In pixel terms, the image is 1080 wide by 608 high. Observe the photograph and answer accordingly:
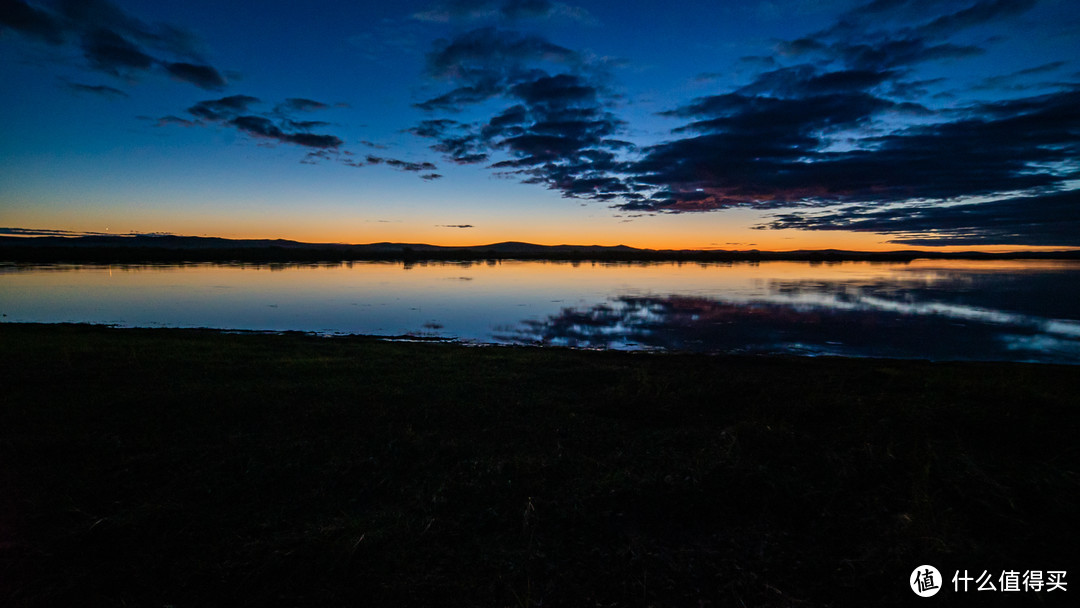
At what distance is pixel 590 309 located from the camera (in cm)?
3309

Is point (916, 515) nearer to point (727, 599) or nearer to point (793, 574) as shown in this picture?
point (793, 574)

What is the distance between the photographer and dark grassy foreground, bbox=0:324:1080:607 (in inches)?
169

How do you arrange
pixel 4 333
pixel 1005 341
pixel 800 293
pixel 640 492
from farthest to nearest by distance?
pixel 800 293, pixel 1005 341, pixel 4 333, pixel 640 492

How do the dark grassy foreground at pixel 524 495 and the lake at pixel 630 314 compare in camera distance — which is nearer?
the dark grassy foreground at pixel 524 495

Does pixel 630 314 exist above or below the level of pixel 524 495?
below

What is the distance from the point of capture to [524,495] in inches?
237

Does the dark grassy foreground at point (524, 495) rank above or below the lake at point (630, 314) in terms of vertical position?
above

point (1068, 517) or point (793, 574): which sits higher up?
→ point (1068, 517)

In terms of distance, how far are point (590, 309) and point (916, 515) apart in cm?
2845

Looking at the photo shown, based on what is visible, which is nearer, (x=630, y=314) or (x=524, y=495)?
(x=524, y=495)

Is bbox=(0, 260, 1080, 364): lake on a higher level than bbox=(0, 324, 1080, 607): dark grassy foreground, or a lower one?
lower

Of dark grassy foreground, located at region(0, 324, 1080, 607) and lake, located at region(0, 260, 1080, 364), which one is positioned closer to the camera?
dark grassy foreground, located at region(0, 324, 1080, 607)

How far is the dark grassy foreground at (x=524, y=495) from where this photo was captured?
4.29 m

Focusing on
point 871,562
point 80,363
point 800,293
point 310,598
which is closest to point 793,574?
point 871,562
